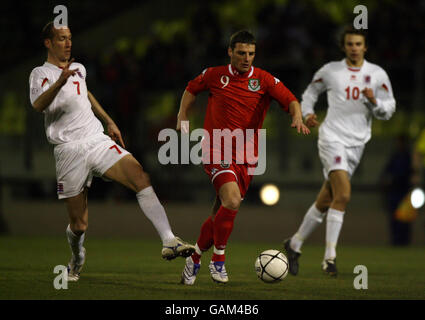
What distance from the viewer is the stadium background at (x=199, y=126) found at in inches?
555

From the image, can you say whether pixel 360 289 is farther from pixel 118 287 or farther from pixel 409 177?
pixel 409 177

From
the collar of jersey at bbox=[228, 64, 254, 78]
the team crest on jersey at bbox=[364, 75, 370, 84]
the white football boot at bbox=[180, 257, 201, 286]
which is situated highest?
the team crest on jersey at bbox=[364, 75, 370, 84]

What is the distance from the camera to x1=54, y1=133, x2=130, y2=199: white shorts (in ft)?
22.6

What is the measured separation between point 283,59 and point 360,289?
895 centimetres

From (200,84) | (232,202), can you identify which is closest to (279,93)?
(200,84)

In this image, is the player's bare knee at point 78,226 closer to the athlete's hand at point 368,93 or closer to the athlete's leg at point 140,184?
the athlete's leg at point 140,184

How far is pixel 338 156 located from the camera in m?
8.64

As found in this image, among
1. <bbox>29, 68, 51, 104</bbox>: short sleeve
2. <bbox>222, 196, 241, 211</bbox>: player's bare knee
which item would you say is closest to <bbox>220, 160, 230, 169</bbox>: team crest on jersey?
<bbox>222, 196, 241, 211</bbox>: player's bare knee

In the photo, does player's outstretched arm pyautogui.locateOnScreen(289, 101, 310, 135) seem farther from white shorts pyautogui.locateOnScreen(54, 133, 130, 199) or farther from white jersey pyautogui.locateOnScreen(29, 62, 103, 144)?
white jersey pyautogui.locateOnScreen(29, 62, 103, 144)

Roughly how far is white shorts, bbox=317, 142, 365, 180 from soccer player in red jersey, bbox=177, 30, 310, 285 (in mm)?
1501

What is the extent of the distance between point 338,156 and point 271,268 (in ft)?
6.33

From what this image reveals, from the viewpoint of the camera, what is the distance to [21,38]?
19.5 m

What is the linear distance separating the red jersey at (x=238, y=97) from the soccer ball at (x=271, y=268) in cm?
90

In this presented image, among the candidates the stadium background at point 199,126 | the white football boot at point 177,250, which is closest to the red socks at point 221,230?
the white football boot at point 177,250
